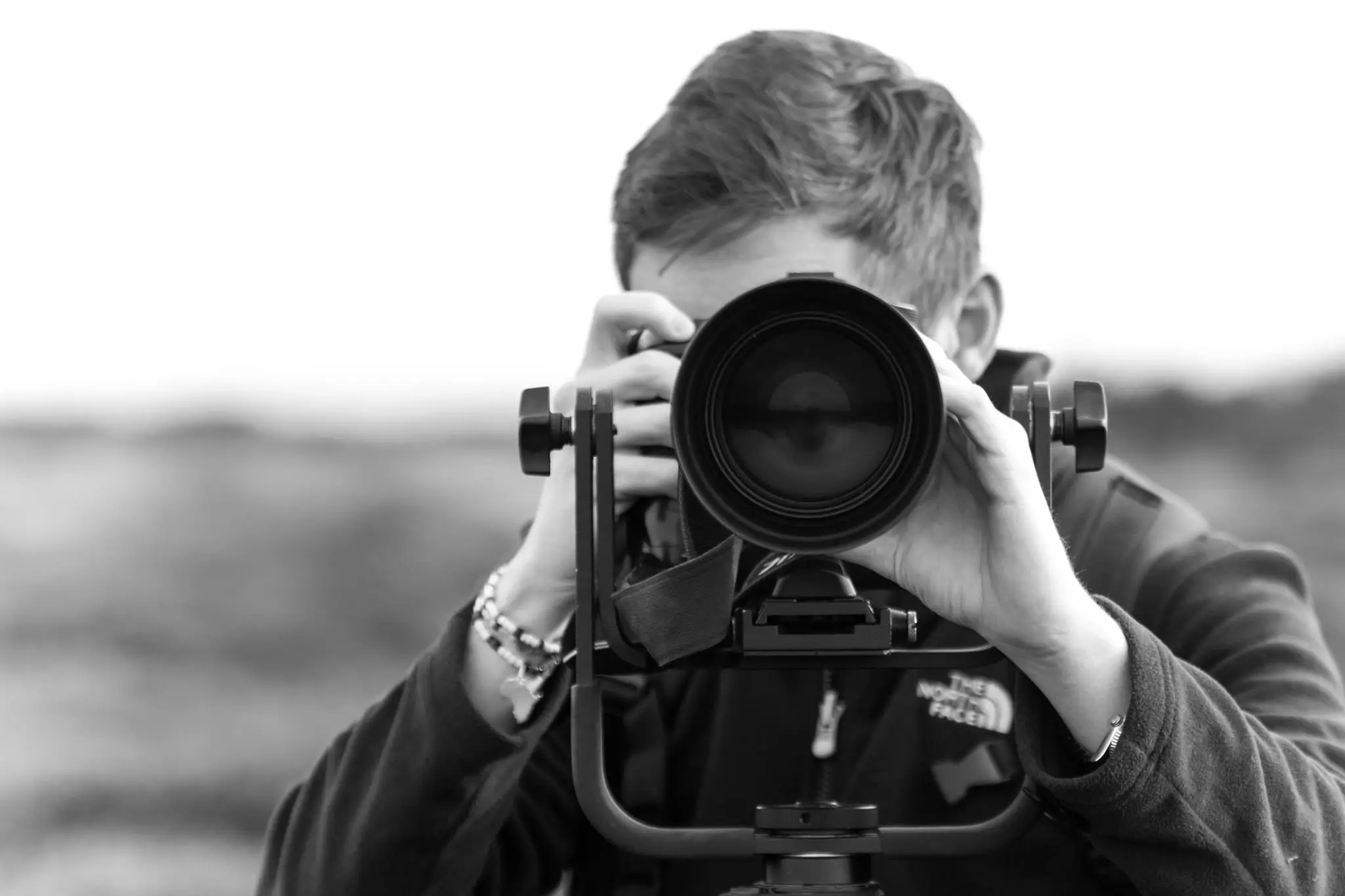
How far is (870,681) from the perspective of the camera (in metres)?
1.20

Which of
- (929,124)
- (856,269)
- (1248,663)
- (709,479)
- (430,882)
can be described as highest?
(929,124)

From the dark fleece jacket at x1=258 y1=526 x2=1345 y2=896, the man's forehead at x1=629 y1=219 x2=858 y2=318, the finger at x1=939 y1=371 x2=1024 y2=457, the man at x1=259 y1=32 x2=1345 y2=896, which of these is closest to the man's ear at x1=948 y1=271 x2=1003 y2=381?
the man at x1=259 y1=32 x2=1345 y2=896

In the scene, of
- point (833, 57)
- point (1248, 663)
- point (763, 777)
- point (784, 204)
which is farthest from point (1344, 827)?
point (833, 57)

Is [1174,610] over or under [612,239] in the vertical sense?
under

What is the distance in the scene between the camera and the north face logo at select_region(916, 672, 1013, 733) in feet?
3.68

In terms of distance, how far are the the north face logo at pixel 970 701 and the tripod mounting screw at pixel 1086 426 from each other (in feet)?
0.80

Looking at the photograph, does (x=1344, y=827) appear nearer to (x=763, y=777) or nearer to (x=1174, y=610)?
(x=1174, y=610)

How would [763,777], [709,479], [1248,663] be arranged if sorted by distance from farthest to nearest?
[763,777]
[1248,663]
[709,479]

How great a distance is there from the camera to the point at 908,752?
1.15 m

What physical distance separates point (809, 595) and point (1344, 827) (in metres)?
0.37

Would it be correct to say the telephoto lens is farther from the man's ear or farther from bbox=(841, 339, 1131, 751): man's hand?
the man's ear

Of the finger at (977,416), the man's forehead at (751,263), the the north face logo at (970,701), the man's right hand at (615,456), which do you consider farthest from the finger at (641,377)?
the the north face logo at (970,701)

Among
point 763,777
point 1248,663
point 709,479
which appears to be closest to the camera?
point 709,479

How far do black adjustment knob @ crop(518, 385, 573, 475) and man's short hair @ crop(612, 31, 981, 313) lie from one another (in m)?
0.23
